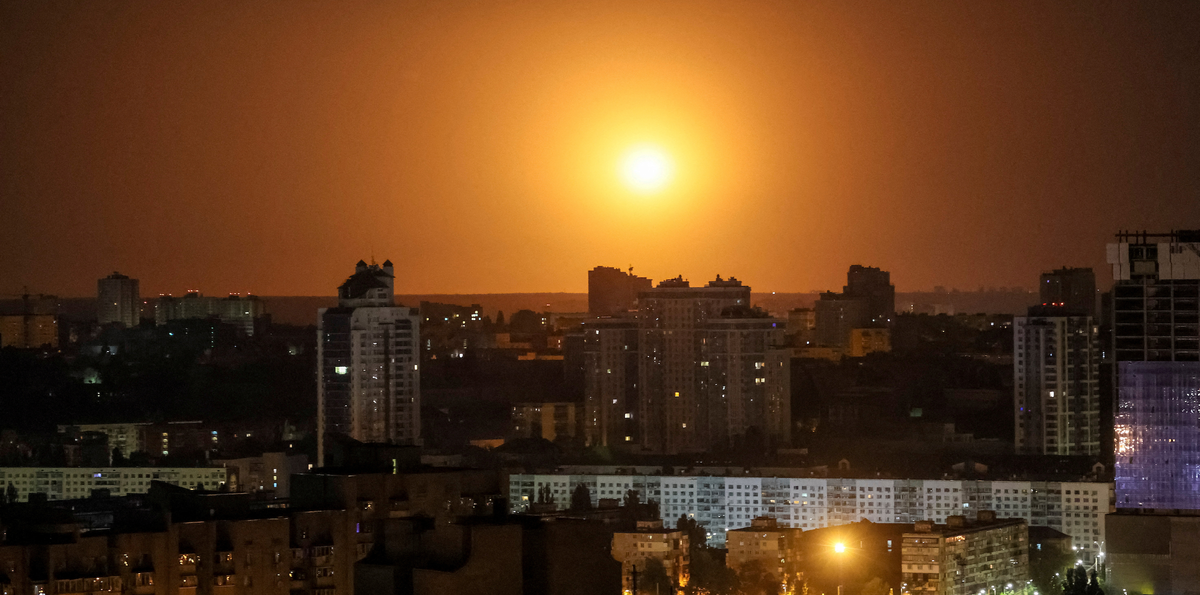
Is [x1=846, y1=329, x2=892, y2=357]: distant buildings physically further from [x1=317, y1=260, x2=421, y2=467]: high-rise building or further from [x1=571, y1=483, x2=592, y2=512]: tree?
[x1=571, y1=483, x2=592, y2=512]: tree

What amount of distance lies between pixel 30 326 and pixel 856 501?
27949mm

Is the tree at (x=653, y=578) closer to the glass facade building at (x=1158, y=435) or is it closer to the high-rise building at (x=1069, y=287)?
the glass facade building at (x=1158, y=435)

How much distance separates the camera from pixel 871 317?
181ft

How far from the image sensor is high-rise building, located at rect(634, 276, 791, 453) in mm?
39469

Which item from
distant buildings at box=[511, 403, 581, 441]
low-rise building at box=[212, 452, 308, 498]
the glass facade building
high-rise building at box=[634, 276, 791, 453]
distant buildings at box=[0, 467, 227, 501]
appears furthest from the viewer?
distant buildings at box=[511, 403, 581, 441]

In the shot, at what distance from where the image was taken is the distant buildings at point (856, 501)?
29.2 metres

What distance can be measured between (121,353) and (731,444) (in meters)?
15.2

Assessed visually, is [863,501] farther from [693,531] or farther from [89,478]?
[89,478]

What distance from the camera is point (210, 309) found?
186ft

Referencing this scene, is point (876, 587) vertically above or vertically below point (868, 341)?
below

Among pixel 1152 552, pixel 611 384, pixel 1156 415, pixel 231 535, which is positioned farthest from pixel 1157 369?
pixel 611 384

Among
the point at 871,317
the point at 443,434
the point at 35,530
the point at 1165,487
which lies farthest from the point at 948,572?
the point at 871,317

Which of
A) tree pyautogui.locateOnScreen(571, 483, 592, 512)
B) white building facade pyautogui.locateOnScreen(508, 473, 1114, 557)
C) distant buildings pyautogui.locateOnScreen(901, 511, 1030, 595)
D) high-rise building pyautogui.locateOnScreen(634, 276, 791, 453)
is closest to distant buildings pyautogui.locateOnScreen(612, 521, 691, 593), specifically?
distant buildings pyautogui.locateOnScreen(901, 511, 1030, 595)

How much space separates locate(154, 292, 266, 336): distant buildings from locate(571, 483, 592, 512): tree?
25.1m
